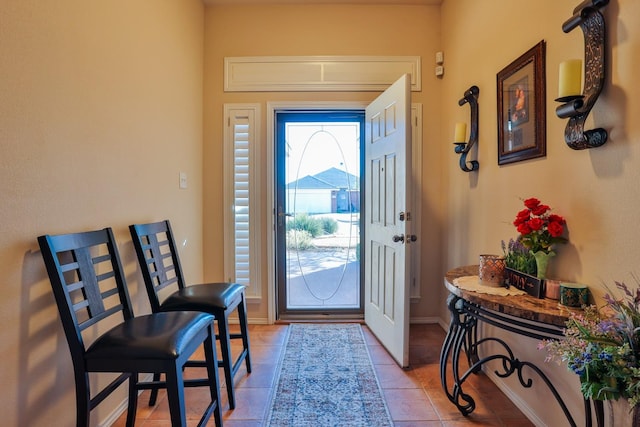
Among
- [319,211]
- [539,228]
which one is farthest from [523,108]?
[319,211]

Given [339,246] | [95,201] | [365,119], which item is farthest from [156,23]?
[339,246]

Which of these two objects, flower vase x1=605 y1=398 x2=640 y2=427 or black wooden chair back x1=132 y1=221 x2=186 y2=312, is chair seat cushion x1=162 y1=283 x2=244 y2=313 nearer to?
black wooden chair back x1=132 y1=221 x2=186 y2=312

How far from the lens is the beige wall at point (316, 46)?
9.30ft

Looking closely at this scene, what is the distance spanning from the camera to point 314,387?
6.49 feet

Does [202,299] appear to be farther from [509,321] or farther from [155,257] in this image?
[509,321]

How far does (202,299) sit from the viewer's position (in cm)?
183

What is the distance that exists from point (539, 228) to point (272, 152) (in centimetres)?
211

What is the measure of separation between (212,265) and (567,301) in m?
2.55

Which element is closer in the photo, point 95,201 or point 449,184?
point 95,201

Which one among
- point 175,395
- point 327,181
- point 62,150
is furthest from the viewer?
point 327,181

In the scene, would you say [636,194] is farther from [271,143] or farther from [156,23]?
[156,23]

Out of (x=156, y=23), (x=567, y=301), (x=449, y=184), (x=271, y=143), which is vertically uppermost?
(x=156, y=23)

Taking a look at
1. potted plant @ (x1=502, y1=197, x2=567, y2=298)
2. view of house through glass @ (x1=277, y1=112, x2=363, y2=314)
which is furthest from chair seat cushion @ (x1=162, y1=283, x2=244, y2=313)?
potted plant @ (x1=502, y1=197, x2=567, y2=298)

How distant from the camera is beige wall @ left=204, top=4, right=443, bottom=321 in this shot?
2.83 metres
